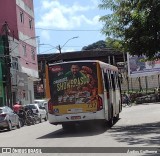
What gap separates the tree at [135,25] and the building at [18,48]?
19770mm

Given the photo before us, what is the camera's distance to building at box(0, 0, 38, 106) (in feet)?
151

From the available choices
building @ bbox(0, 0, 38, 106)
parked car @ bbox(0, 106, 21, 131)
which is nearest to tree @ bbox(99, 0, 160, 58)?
parked car @ bbox(0, 106, 21, 131)

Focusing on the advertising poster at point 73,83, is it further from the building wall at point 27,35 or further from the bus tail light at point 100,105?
the building wall at point 27,35

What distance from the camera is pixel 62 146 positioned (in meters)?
16.4

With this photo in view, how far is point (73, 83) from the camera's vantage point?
2202cm

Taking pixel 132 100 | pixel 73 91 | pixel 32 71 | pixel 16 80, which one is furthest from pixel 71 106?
pixel 132 100

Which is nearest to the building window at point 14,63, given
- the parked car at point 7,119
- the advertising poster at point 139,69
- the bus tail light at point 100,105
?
the parked car at point 7,119

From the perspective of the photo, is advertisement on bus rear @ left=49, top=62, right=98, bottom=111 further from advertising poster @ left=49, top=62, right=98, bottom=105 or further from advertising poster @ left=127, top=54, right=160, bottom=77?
advertising poster @ left=127, top=54, right=160, bottom=77

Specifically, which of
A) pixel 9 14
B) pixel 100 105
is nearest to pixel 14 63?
pixel 9 14

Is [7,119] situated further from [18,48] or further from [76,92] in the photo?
[18,48]

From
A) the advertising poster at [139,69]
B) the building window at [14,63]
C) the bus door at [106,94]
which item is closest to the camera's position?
the bus door at [106,94]

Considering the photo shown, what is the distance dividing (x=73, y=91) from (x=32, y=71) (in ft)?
114

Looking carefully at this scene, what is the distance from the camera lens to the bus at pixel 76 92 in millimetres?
21689

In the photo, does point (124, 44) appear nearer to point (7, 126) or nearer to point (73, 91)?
point (73, 91)
